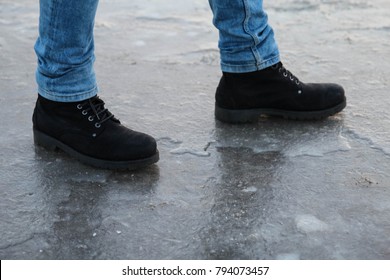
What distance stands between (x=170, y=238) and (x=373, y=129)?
880 mm

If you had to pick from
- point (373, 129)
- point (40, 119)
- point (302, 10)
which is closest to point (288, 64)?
point (373, 129)

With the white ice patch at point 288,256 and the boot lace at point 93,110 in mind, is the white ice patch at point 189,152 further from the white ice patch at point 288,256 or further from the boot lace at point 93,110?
the white ice patch at point 288,256

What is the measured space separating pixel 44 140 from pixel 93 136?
188 millimetres

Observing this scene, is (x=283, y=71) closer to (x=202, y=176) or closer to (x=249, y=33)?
(x=249, y=33)

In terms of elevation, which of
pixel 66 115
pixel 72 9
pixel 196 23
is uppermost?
pixel 72 9

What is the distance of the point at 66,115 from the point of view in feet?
6.29

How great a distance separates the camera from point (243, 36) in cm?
203

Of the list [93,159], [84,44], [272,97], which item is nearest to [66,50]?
[84,44]

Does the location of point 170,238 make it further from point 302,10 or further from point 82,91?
point 302,10

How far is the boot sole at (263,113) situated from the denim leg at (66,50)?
0.48 m

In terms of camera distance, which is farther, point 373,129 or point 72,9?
point 373,129

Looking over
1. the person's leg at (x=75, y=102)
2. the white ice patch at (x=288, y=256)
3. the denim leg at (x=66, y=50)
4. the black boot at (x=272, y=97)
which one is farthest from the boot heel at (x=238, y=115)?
the white ice patch at (x=288, y=256)

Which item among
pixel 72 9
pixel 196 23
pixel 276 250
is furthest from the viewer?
pixel 196 23

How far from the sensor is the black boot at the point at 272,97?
214cm
